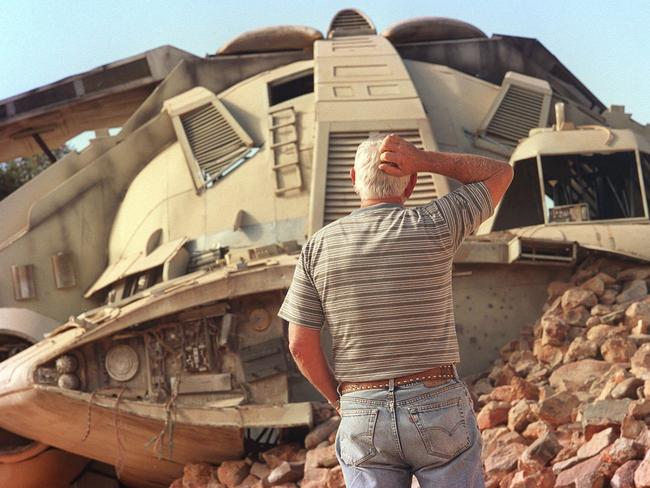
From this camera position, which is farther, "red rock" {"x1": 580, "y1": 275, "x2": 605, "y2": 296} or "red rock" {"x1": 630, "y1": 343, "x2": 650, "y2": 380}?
"red rock" {"x1": 580, "y1": 275, "x2": 605, "y2": 296}

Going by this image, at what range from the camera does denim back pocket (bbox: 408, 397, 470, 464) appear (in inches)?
179

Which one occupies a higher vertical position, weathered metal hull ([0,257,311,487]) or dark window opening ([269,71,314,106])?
dark window opening ([269,71,314,106])

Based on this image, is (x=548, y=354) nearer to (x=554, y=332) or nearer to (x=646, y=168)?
(x=554, y=332)

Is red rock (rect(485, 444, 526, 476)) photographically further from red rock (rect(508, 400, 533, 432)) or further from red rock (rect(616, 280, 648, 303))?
red rock (rect(616, 280, 648, 303))

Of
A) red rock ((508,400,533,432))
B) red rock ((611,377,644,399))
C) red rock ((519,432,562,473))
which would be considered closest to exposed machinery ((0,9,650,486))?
red rock ((508,400,533,432))

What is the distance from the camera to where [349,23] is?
67.9 ft

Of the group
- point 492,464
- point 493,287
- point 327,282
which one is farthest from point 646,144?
point 327,282

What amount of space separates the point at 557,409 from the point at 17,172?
93.6 feet

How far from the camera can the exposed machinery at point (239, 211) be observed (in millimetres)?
12703

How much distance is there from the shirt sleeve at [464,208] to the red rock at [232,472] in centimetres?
780

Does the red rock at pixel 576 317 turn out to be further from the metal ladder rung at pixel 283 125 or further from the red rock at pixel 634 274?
the metal ladder rung at pixel 283 125

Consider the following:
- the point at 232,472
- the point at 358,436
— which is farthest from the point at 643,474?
the point at 232,472

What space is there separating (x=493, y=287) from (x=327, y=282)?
8.55 meters

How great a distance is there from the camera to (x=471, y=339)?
13008mm
